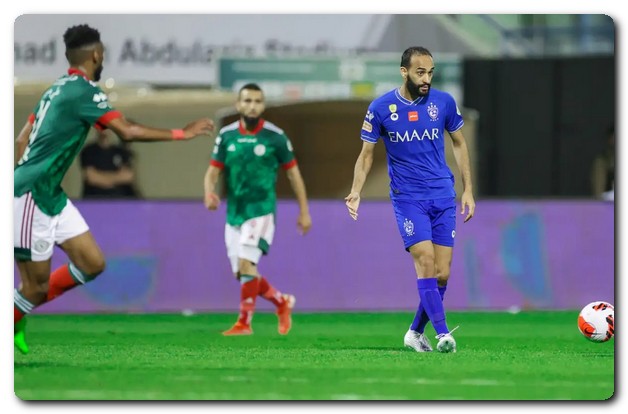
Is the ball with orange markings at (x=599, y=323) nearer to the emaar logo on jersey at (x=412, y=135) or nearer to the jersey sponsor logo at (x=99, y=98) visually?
the emaar logo on jersey at (x=412, y=135)

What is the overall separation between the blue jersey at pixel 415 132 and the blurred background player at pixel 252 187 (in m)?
2.04

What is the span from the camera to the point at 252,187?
39.7ft

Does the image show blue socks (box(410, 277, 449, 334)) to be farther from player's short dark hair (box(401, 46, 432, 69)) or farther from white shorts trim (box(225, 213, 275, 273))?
white shorts trim (box(225, 213, 275, 273))

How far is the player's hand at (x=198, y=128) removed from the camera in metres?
8.98

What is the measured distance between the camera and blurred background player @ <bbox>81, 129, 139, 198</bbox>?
14266mm

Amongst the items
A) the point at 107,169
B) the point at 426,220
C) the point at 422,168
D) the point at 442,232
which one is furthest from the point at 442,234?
the point at 107,169

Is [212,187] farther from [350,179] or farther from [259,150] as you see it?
[350,179]

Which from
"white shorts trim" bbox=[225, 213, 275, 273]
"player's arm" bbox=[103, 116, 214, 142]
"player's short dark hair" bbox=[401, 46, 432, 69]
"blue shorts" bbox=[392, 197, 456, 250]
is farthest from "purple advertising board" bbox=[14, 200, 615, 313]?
"player's arm" bbox=[103, 116, 214, 142]

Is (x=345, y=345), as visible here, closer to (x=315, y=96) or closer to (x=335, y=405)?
(x=335, y=405)

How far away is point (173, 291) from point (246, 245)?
6.55ft

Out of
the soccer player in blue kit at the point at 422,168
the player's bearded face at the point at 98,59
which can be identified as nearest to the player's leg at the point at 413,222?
the soccer player in blue kit at the point at 422,168

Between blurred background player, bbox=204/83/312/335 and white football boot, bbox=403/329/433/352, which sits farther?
blurred background player, bbox=204/83/312/335

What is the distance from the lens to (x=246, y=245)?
11992 mm

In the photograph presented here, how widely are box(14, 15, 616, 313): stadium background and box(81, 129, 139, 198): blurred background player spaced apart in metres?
0.19
